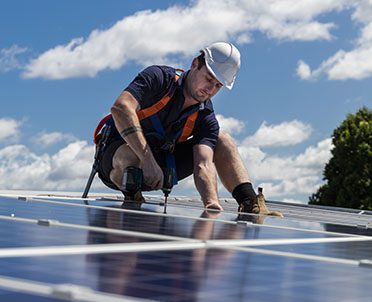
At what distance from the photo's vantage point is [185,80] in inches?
292

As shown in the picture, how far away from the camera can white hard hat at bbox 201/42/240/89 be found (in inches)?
282

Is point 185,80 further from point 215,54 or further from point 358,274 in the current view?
point 358,274

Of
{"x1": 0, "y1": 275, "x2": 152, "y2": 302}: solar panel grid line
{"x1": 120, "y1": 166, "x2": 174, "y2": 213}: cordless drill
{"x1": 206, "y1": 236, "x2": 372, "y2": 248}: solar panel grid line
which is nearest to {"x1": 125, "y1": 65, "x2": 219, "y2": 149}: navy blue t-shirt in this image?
{"x1": 120, "y1": 166, "x2": 174, "y2": 213}: cordless drill

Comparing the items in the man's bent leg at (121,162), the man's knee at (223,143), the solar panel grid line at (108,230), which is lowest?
the solar panel grid line at (108,230)

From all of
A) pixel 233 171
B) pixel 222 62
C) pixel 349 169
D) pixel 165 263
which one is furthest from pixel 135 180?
pixel 349 169

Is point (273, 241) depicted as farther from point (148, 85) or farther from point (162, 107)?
point (162, 107)

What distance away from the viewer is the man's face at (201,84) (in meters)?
7.21

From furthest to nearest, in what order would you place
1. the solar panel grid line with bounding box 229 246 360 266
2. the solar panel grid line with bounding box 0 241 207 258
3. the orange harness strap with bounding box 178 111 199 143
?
the orange harness strap with bounding box 178 111 199 143 < the solar panel grid line with bounding box 229 246 360 266 < the solar panel grid line with bounding box 0 241 207 258

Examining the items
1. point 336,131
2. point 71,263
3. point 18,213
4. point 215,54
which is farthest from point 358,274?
point 336,131

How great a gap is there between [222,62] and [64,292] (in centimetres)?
562

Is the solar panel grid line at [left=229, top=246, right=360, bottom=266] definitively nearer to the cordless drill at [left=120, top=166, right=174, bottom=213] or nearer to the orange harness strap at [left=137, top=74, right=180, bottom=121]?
the cordless drill at [left=120, top=166, right=174, bottom=213]

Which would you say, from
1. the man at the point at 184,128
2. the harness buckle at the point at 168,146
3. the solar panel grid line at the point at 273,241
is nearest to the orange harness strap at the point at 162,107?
the man at the point at 184,128

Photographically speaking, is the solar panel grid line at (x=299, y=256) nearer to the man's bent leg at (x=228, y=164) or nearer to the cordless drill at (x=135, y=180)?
the cordless drill at (x=135, y=180)

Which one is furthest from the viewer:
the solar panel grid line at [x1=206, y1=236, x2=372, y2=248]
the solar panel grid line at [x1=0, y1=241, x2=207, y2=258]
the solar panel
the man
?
the man
